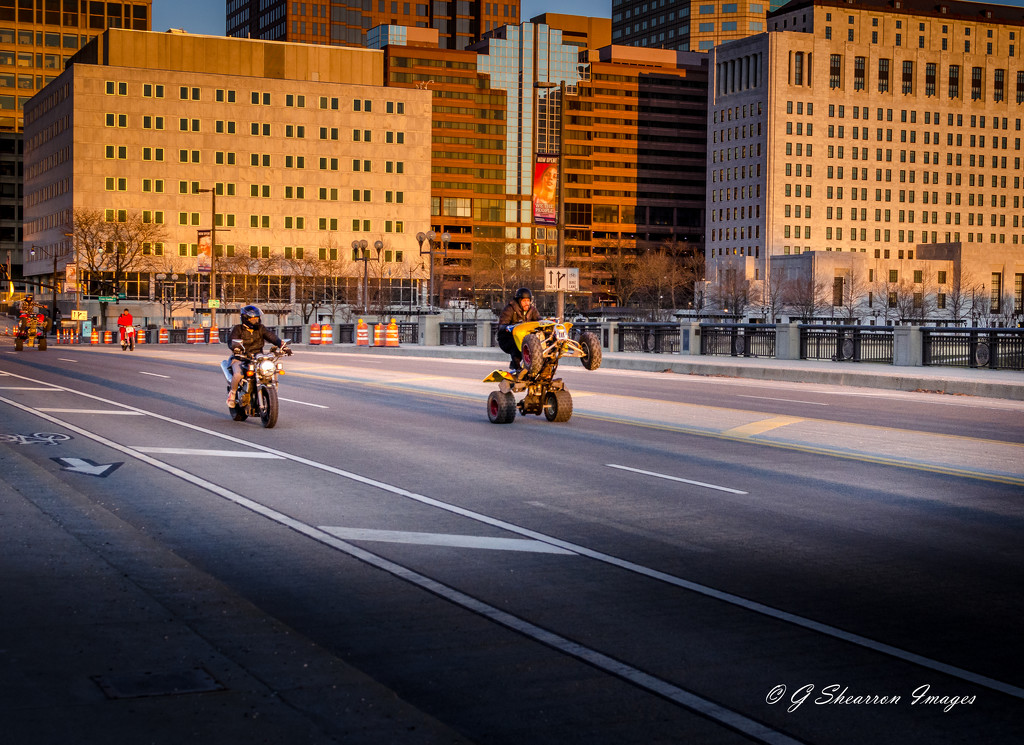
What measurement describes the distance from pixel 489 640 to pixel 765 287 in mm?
156320

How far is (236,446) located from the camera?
1464 cm

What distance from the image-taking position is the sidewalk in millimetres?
27969

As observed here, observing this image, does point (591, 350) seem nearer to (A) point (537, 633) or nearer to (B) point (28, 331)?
(A) point (537, 633)

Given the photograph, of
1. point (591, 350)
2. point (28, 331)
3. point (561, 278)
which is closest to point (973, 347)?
point (561, 278)

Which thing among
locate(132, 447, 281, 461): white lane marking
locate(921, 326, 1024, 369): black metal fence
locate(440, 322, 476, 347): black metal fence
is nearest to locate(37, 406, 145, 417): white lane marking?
locate(132, 447, 281, 461): white lane marking

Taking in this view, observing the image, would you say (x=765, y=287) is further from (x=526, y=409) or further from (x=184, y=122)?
(x=526, y=409)

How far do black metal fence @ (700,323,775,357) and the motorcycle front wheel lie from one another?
89.2 ft

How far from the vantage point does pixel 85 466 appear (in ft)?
42.0

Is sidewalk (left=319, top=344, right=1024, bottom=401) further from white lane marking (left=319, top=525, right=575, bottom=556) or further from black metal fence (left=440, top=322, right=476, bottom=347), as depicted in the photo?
white lane marking (left=319, top=525, right=575, bottom=556)

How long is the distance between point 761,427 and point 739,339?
26.7m

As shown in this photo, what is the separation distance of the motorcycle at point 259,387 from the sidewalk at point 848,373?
1710 cm

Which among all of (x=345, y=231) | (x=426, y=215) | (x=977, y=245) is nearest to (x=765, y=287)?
(x=977, y=245)

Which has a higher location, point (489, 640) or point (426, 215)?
point (426, 215)

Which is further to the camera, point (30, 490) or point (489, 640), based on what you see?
point (30, 490)
